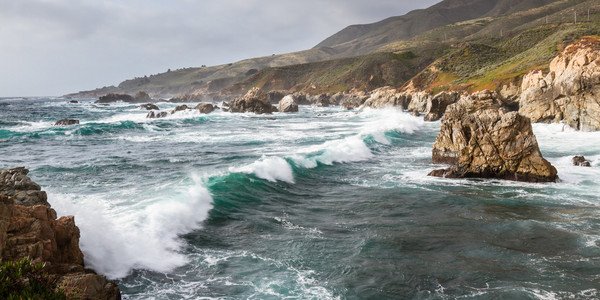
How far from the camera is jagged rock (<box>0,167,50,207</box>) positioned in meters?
11.2

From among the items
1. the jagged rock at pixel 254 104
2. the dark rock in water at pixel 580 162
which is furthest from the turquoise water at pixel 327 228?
the jagged rock at pixel 254 104

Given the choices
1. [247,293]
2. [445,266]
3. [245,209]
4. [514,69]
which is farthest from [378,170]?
[514,69]

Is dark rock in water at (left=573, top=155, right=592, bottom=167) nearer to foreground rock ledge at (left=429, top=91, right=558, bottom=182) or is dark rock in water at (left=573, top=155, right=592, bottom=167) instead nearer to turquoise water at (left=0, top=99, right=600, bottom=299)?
turquoise water at (left=0, top=99, right=600, bottom=299)

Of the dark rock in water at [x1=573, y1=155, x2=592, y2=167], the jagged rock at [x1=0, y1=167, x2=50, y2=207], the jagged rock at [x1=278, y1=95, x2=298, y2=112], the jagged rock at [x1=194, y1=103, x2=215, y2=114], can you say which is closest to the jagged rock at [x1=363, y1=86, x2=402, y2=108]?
the jagged rock at [x1=278, y1=95, x2=298, y2=112]

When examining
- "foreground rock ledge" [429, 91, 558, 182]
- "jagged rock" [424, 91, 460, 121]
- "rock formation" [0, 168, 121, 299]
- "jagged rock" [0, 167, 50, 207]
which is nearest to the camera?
"rock formation" [0, 168, 121, 299]

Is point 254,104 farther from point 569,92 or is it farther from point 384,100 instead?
point 569,92

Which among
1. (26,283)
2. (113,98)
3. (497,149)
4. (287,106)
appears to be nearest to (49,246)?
(26,283)

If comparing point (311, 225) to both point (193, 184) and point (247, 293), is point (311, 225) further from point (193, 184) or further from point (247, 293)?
point (193, 184)

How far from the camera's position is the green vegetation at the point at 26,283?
644 cm

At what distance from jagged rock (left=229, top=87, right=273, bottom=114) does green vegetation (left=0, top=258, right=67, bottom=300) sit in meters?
78.6

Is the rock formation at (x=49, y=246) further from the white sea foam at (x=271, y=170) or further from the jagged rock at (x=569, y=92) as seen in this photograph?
the jagged rock at (x=569, y=92)

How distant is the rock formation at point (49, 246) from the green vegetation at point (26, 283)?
0.34m

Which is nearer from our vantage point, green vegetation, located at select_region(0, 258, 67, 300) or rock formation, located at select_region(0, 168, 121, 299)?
green vegetation, located at select_region(0, 258, 67, 300)

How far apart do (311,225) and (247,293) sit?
211 inches
